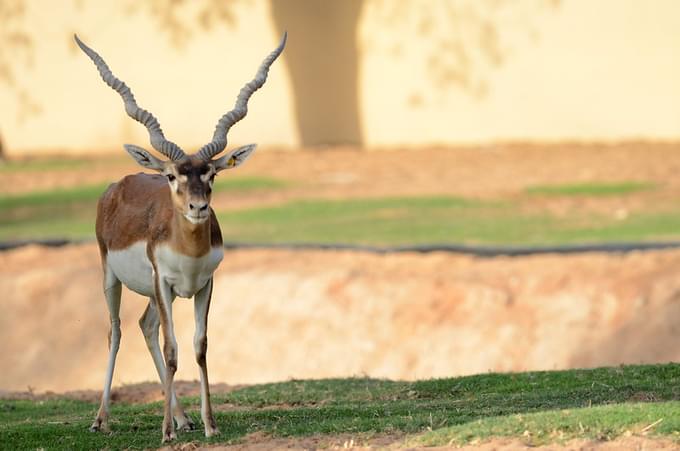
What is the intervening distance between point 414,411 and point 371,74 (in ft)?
70.6

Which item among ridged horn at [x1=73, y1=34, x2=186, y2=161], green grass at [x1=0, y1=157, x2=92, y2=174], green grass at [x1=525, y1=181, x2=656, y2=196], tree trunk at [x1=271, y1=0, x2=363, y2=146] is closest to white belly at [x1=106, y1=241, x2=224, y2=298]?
ridged horn at [x1=73, y1=34, x2=186, y2=161]

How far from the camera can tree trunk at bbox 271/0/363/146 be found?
30734 mm

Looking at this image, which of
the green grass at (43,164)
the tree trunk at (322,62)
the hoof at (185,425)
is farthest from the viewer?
the tree trunk at (322,62)

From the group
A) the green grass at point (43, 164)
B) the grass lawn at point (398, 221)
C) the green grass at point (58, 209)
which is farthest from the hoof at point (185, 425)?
the green grass at point (43, 164)

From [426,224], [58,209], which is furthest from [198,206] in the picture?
[58,209]

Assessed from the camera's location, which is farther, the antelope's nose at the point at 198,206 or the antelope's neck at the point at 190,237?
the antelope's neck at the point at 190,237

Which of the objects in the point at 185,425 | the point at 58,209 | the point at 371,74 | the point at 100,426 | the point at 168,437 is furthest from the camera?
the point at 371,74

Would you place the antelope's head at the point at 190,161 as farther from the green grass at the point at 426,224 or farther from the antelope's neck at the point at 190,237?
the green grass at the point at 426,224

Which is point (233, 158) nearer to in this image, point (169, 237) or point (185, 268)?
point (169, 237)

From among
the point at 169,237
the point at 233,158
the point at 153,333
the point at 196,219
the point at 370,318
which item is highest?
the point at 233,158

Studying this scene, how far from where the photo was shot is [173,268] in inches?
355

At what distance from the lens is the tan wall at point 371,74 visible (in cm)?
2908

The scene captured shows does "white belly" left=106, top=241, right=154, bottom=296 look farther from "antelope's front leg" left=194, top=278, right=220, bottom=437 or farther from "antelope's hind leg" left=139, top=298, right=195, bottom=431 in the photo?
"antelope's front leg" left=194, top=278, right=220, bottom=437

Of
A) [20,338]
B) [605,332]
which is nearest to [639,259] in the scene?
[605,332]
